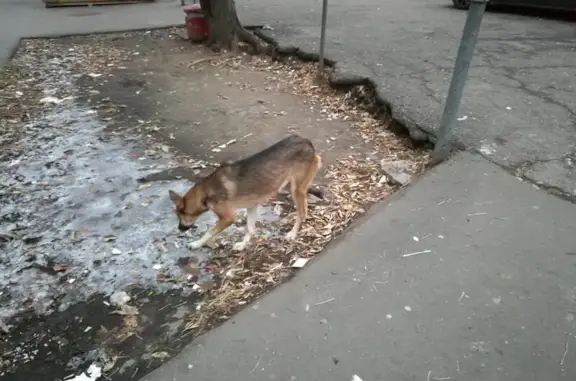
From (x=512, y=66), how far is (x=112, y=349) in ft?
22.0

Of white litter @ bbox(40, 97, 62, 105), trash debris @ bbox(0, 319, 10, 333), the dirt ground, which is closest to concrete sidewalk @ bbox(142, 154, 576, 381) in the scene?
the dirt ground

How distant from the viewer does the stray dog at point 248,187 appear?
340cm

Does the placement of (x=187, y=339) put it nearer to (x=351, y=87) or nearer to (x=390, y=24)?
(x=351, y=87)

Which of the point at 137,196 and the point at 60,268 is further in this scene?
the point at 137,196

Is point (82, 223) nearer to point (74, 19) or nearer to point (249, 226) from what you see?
point (249, 226)

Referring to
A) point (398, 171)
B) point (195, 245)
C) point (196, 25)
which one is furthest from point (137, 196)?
point (196, 25)

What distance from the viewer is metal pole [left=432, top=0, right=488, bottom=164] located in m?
3.68

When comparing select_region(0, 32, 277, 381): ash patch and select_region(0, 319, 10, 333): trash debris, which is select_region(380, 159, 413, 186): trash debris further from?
select_region(0, 319, 10, 333): trash debris

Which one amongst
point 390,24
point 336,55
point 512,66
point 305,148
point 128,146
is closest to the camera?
point 305,148

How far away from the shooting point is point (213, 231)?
3.49 meters

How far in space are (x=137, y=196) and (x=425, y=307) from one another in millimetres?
2782

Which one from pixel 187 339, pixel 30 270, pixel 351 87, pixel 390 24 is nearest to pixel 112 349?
pixel 187 339

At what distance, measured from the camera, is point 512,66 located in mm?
6828

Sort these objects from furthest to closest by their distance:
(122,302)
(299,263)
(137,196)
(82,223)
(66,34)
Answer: (66,34) < (137,196) < (82,223) < (299,263) < (122,302)
